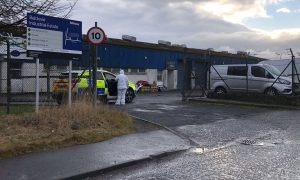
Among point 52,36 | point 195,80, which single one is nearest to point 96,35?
point 52,36

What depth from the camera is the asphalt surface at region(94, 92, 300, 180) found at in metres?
8.20

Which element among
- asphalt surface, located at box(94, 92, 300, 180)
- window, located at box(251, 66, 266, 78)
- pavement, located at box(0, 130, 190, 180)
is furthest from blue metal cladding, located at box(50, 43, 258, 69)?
pavement, located at box(0, 130, 190, 180)

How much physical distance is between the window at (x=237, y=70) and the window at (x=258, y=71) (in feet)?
1.44

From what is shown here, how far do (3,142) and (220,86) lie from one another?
57.0 ft

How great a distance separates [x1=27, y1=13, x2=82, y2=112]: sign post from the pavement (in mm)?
2966

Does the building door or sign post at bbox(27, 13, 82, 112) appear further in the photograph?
the building door

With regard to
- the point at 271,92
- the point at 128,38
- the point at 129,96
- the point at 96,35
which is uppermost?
the point at 128,38

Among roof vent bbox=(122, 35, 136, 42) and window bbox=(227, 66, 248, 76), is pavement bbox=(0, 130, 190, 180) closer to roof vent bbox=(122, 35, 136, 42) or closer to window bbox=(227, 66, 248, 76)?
window bbox=(227, 66, 248, 76)

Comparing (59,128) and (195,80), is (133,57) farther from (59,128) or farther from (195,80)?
(59,128)

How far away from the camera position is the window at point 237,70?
81.0 ft

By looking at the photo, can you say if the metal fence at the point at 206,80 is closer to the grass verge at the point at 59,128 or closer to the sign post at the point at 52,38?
the sign post at the point at 52,38

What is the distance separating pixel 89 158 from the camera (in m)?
9.06

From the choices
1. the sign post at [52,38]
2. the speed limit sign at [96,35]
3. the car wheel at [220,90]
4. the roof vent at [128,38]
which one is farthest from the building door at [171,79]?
the speed limit sign at [96,35]

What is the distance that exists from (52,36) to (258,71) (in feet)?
44.6
